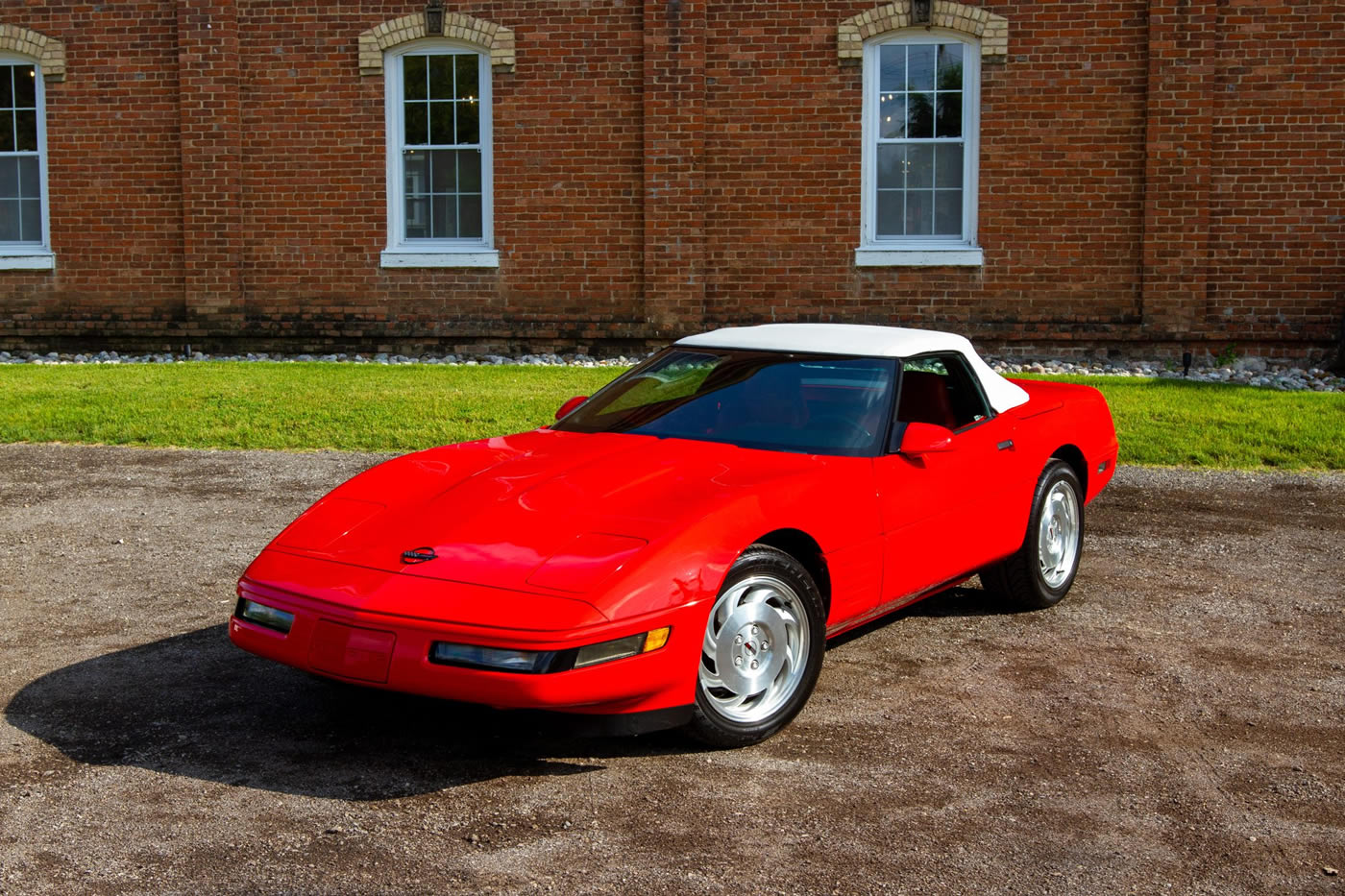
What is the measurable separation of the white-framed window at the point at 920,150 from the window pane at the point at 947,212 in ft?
0.03

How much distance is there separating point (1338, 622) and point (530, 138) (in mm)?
11231

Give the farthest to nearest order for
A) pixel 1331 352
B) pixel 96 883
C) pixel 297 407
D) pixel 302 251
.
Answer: pixel 302 251
pixel 1331 352
pixel 297 407
pixel 96 883

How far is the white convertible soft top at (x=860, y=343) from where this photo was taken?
571 cm

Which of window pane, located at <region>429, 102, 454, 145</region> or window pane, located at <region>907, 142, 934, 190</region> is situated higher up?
window pane, located at <region>429, 102, 454, 145</region>

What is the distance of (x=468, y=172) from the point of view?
15984 mm

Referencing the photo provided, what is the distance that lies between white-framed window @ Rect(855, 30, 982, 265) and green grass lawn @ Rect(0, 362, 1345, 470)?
9.14 ft

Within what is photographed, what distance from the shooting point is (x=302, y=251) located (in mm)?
15922

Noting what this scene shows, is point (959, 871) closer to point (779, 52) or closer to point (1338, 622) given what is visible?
point (1338, 622)

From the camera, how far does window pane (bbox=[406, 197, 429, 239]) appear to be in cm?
1608

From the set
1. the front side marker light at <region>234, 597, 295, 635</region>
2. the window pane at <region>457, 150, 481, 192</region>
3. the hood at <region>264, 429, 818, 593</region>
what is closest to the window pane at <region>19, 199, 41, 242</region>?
the window pane at <region>457, 150, 481, 192</region>

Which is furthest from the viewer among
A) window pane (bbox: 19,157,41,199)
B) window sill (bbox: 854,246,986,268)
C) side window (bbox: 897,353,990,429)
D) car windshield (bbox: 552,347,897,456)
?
A: window pane (bbox: 19,157,41,199)

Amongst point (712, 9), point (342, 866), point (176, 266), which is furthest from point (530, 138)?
→ point (342, 866)

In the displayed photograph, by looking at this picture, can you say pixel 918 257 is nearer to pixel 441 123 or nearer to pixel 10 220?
pixel 441 123

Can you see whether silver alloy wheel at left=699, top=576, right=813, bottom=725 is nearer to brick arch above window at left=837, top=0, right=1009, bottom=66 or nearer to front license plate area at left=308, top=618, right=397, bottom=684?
front license plate area at left=308, top=618, right=397, bottom=684
